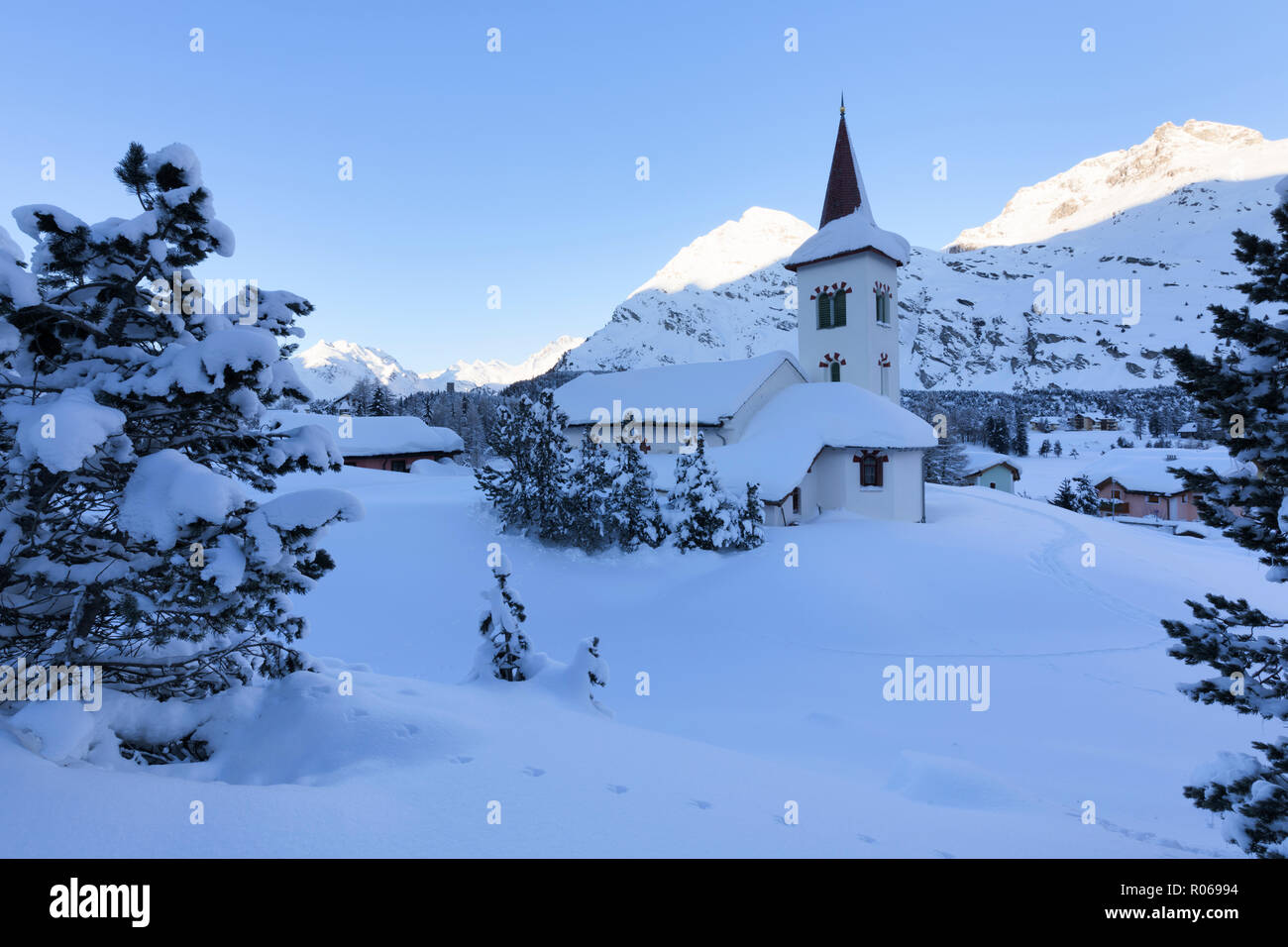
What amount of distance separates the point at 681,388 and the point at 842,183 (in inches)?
560

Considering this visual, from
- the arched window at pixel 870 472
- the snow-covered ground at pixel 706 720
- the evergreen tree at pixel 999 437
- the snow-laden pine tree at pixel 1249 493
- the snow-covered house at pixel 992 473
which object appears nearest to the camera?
the snow-covered ground at pixel 706 720

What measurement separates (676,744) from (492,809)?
3307 millimetres

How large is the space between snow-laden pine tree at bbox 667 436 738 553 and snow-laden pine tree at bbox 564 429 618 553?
7.64ft

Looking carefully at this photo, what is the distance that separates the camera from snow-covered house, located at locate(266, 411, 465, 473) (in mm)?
42000

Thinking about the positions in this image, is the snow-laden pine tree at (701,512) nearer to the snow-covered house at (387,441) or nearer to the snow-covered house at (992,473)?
the snow-covered house at (387,441)

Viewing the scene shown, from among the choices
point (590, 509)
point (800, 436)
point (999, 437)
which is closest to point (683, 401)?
point (800, 436)

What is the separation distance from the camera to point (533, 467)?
2214 cm

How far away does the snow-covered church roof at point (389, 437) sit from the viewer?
4228 cm

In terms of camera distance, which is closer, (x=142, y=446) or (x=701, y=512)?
(x=142, y=446)

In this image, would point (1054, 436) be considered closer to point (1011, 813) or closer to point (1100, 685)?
point (1100, 685)

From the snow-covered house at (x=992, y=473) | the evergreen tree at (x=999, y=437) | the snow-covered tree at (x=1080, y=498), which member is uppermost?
the evergreen tree at (x=999, y=437)

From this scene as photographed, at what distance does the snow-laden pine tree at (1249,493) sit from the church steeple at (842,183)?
29026 millimetres

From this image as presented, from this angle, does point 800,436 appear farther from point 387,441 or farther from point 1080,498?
point 1080,498

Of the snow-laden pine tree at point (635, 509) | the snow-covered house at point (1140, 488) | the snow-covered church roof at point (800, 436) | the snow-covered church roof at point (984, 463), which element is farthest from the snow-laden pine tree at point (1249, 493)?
the snow-covered church roof at point (984, 463)
